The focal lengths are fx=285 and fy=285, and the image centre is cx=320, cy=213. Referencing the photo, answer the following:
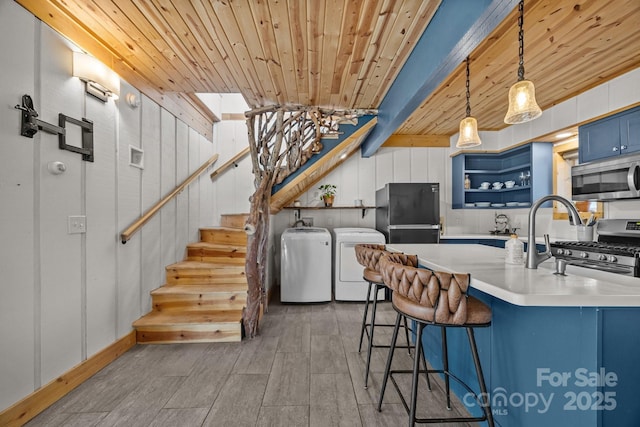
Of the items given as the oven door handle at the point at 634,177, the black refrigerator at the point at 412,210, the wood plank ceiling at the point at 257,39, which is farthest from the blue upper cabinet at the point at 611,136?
the wood plank ceiling at the point at 257,39

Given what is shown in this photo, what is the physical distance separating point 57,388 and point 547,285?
8.93 ft

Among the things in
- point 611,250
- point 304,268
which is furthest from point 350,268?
point 611,250

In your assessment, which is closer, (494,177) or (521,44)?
(521,44)

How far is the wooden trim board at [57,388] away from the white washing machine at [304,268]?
1803 millimetres

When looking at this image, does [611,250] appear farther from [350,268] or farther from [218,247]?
[218,247]

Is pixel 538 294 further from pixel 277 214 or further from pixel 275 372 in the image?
pixel 277 214

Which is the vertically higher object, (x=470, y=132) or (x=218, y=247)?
(x=470, y=132)

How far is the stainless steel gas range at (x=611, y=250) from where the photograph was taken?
2.15 metres

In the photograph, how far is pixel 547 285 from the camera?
1.10 meters

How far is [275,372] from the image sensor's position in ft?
6.89

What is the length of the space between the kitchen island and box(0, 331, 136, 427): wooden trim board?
2400 millimetres

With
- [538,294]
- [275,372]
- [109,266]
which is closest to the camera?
[538,294]

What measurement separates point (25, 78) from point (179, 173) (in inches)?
68.4

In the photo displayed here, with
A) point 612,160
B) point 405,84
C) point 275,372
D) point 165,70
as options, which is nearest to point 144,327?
point 275,372
